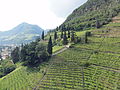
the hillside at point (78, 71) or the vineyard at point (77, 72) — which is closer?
the vineyard at point (77, 72)

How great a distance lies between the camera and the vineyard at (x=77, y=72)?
175ft

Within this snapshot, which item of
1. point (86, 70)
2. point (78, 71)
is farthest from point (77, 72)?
point (86, 70)

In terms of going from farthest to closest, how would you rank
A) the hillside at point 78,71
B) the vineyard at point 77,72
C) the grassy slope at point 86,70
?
the hillside at point 78,71, the vineyard at point 77,72, the grassy slope at point 86,70

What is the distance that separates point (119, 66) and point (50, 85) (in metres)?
35.0

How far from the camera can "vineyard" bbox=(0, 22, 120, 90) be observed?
5347 centimetres

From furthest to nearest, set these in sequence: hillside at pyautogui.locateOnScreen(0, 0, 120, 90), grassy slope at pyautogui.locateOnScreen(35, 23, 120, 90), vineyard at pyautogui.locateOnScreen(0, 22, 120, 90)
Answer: hillside at pyautogui.locateOnScreen(0, 0, 120, 90) → vineyard at pyautogui.locateOnScreen(0, 22, 120, 90) → grassy slope at pyautogui.locateOnScreen(35, 23, 120, 90)

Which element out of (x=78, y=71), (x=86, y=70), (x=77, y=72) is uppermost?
(x=86, y=70)

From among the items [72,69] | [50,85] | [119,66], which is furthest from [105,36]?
[50,85]

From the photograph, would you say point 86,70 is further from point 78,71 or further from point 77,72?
point 77,72

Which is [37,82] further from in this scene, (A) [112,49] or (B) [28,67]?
(A) [112,49]

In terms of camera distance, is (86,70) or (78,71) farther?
(78,71)

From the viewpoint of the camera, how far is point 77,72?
61.5 m

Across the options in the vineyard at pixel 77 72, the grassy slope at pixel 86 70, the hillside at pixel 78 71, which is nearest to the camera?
the grassy slope at pixel 86 70

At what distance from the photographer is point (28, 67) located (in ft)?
266
